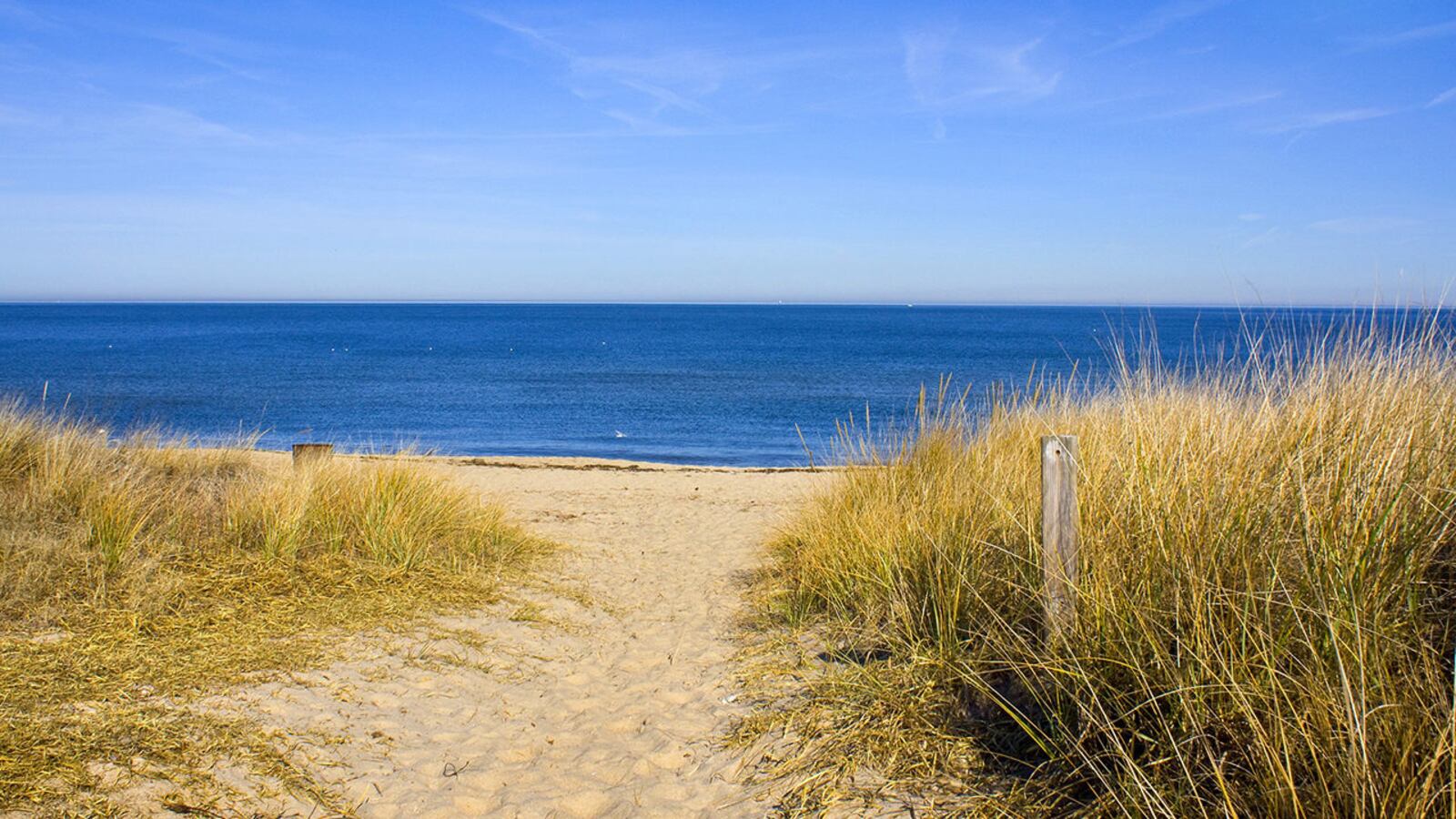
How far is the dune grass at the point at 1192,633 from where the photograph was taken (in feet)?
9.49

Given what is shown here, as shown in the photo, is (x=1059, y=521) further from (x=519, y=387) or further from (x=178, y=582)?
(x=519, y=387)

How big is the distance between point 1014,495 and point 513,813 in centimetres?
306

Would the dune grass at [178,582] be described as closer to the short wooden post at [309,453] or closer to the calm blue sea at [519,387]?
the short wooden post at [309,453]

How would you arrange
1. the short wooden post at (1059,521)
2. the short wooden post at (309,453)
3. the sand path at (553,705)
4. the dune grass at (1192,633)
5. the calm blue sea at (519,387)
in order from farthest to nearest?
the calm blue sea at (519,387)
the short wooden post at (309,453)
the sand path at (553,705)
the short wooden post at (1059,521)
the dune grass at (1192,633)

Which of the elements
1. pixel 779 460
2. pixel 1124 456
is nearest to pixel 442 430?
pixel 779 460

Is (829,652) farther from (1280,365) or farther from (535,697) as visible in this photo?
(1280,365)

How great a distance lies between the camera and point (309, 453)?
351 inches

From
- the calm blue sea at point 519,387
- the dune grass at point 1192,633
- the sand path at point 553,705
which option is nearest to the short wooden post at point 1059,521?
the dune grass at point 1192,633

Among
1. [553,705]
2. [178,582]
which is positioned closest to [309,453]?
[178,582]

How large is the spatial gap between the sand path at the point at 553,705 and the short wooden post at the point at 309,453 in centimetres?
239

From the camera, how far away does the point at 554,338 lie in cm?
9331

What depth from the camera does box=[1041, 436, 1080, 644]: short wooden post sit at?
13.1 ft

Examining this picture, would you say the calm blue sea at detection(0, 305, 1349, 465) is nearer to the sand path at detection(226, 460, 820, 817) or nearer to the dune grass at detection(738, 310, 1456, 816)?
the dune grass at detection(738, 310, 1456, 816)

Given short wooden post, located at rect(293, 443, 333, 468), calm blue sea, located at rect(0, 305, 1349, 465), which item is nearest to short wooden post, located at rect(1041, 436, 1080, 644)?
calm blue sea, located at rect(0, 305, 1349, 465)
